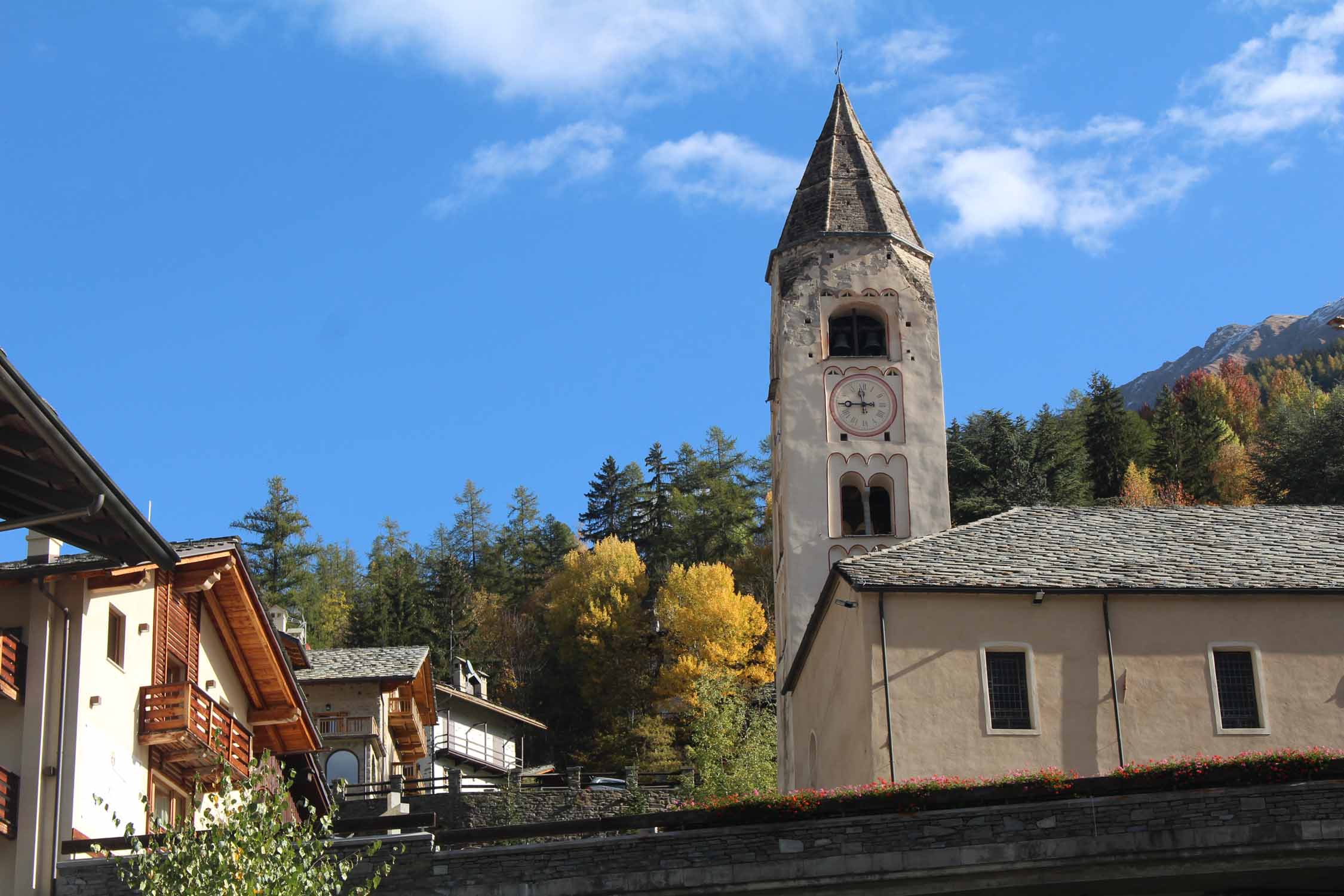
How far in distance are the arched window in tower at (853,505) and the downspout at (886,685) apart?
16116mm

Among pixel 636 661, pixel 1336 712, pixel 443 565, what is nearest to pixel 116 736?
pixel 1336 712

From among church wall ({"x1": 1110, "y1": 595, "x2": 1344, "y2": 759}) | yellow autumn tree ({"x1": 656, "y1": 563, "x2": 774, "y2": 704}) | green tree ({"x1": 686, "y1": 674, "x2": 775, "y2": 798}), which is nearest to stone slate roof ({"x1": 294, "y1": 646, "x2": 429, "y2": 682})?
green tree ({"x1": 686, "y1": 674, "x2": 775, "y2": 798})

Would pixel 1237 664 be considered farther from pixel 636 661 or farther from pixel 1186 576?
pixel 636 661

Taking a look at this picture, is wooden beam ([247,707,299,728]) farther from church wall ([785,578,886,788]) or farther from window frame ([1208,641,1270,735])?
window frame ([1208,641,1270,735])

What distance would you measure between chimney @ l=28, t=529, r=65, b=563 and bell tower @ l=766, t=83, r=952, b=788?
23.2 m

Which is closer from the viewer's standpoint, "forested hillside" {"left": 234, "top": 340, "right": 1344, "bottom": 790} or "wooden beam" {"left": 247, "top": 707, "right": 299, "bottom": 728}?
"wooden beam" {"left": 247, "top": 707, "right": 299, "bottom": 728}

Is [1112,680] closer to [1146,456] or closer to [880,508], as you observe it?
[880,508]

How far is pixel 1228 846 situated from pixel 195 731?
15591 millimetres

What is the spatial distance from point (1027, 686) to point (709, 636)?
47.4 m

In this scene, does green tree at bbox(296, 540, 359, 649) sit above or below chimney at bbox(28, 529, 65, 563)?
above

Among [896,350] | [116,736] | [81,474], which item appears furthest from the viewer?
[896,350]

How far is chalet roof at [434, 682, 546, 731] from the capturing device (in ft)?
217

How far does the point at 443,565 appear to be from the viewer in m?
90.9

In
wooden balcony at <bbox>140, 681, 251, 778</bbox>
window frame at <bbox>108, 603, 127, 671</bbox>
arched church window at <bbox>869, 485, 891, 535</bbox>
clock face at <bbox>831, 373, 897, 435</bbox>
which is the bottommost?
wooden balcony at <bbox>140, 681, 251, 778</bbox>
